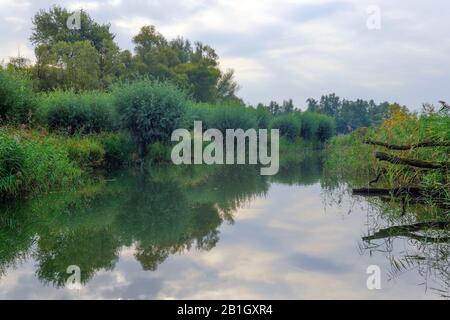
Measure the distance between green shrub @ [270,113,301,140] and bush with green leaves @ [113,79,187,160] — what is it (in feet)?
55.0

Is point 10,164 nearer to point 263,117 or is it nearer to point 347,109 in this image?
point 263,117

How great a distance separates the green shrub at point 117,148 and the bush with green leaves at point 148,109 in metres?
0.64

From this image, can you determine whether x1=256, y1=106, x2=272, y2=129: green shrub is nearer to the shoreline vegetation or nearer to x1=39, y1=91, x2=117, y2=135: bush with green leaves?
the shoreline vegetation

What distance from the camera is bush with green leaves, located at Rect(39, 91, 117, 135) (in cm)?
1827

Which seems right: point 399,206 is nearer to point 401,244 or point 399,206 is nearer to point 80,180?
point 401,244

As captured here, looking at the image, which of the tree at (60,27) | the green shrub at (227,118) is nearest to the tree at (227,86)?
the tree at (60,27)

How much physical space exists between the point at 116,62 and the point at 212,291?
43460 millimetres

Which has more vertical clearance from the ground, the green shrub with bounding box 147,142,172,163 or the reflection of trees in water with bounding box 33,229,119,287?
the green shrub with bounding box 147,142,172,163

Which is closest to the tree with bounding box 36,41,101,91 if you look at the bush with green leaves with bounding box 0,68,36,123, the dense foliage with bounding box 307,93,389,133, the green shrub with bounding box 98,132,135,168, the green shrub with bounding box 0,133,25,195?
the green shrub with bounding box 98,132,135,168

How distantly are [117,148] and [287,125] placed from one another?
67.3 ft

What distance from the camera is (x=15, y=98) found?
15.5 m

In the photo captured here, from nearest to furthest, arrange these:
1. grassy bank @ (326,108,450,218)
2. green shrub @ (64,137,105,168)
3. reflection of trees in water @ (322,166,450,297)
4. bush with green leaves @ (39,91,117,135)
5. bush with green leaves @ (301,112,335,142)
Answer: reflection of trees in water @ (322,166,450,297) → grassy bank @ (326,108,450,218) → green shrub @ (64,137,105,168) → bush with green leaves @ (39,91,117,135) → bush with green leaves @ (301,112,335,142)

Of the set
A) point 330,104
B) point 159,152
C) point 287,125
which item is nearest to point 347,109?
point 330,104

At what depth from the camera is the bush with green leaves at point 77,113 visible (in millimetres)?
18266
